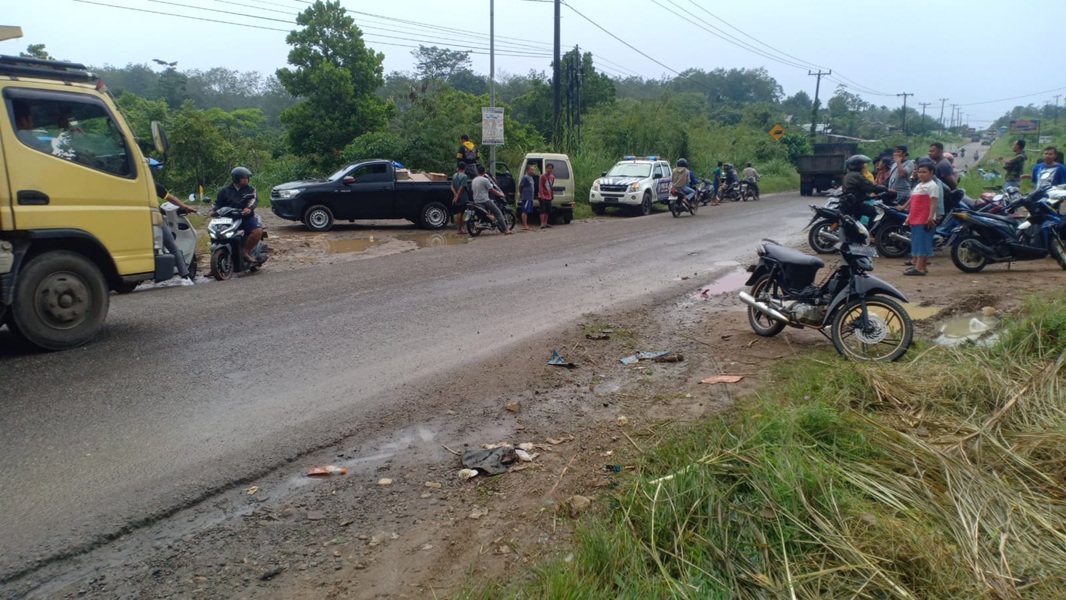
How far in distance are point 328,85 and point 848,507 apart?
3317cm

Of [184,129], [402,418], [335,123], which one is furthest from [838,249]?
[335,123]

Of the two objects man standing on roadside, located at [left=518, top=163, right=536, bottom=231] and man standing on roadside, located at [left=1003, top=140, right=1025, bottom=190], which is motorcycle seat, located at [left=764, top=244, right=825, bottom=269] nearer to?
man standing on roadside, located at [left=1003, top=140, right=1025, bottom=190]

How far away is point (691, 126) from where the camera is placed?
130 ft

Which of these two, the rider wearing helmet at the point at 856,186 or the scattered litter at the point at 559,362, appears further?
the rider wearing helmet at the point at 856,186

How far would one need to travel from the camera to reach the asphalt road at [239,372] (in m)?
4.17

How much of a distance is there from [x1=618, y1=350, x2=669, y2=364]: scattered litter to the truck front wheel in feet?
16.3

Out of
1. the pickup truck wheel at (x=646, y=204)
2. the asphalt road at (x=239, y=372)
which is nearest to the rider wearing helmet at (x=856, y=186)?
the asphalt road at (x=239, y=372)

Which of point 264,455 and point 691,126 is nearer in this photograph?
point 264,455

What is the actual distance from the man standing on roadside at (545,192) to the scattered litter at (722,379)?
14427 millimetres

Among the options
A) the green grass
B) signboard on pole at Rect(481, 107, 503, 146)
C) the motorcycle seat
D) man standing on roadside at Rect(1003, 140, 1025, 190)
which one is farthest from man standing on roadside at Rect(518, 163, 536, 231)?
the green grass

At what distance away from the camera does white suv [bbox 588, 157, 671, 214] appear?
24.0 metres

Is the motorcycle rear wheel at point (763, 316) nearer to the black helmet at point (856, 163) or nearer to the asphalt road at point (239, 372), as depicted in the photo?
the asphalt road at point (239, 372)

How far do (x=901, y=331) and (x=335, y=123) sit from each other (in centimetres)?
3044

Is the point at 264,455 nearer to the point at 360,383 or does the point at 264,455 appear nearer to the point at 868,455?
the point at 360,383
